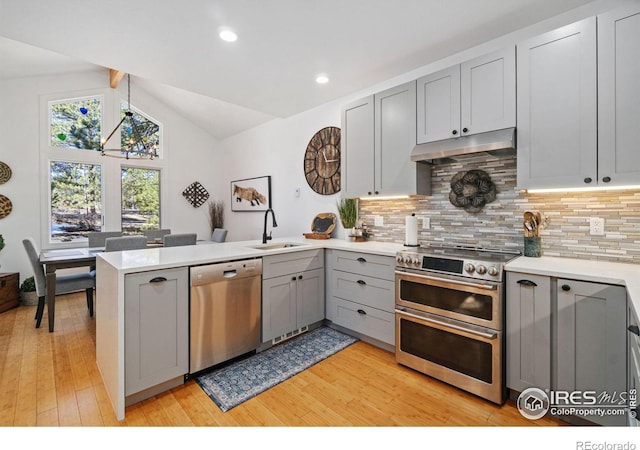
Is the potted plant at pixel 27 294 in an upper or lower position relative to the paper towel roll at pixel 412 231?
lower

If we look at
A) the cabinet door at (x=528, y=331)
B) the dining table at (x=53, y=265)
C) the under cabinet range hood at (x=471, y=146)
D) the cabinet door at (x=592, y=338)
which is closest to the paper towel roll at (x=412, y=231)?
the under cabinet range hood at (x=471, y=146)

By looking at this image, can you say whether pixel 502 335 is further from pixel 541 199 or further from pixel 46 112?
pixel 46 112

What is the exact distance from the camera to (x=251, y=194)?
17.7 feet

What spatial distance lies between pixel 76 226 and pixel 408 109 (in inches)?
210

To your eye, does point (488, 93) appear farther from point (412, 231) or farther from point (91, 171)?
point (91, 171)

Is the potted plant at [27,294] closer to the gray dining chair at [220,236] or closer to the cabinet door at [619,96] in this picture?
the gray dining chair at [220,236]

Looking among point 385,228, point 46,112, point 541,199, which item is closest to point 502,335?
point 541,199

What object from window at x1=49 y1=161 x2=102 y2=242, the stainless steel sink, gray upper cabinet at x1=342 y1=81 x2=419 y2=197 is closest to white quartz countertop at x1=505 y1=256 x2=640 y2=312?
gray upper cabinet at x1=342 y1=81 x2=419 y2=197

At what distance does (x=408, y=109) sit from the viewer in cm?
278

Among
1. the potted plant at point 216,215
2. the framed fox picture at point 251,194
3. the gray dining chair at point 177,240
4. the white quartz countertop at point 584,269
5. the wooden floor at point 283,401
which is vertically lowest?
the wooden floor at point 283,401

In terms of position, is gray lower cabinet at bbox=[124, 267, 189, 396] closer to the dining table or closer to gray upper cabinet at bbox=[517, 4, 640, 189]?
the dining table

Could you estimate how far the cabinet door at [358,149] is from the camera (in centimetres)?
310

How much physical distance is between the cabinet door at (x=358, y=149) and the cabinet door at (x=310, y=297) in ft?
3.06

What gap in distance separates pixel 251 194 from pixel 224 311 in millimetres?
3220
